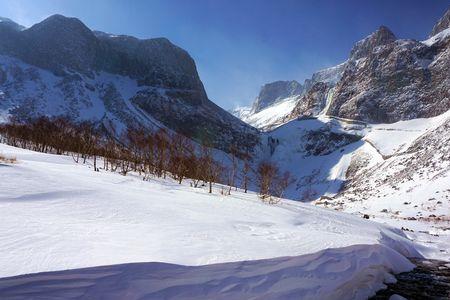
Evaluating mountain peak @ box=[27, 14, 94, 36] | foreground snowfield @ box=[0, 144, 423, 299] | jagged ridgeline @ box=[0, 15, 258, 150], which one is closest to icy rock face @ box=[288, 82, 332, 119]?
jagged ridgeline @ box=[0, 15, 258, 150]

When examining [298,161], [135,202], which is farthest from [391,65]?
[135,202]

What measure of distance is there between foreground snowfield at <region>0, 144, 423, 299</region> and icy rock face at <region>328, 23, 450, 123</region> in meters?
76.0

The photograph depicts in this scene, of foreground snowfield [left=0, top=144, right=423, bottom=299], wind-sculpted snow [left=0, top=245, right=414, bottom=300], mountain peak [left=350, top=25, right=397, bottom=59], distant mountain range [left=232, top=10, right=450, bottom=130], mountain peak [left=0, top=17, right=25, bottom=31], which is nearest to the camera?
wind-sculpted snow [left=0, top=245, right=414, bottom=300]

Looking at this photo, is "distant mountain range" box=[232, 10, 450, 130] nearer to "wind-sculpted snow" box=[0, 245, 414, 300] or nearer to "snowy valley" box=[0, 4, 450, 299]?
"snowy valley" box=[0, 4, 450, 299]

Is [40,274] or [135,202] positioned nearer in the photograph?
[40,274]

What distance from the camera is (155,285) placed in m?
3.37

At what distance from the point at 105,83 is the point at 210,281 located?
83.8 metres

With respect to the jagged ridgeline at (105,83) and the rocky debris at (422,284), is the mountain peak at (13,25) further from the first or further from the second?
the rocky debris at (422,284)

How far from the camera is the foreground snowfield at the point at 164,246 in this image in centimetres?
340

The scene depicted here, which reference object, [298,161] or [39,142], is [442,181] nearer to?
[39,142]

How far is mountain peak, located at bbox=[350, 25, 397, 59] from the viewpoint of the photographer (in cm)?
12060

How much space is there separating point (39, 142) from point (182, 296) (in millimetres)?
30616

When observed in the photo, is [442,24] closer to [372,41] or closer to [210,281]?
[372,41]

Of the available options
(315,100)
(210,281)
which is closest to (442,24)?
(315,100)
